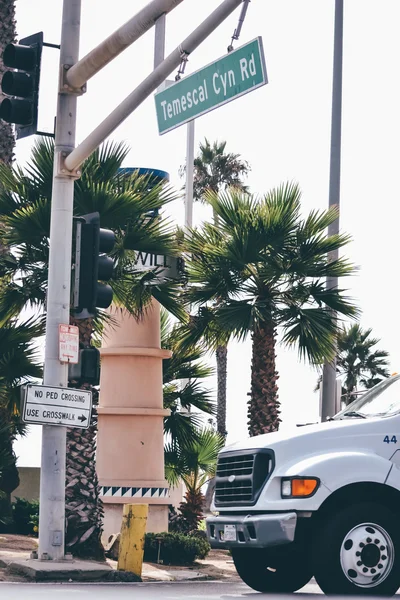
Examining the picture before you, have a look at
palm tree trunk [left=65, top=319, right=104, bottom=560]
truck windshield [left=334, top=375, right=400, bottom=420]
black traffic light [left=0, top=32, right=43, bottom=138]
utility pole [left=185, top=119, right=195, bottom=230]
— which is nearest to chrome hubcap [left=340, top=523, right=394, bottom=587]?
truck windshield [left=334, top=375, right=400, bottom=420]

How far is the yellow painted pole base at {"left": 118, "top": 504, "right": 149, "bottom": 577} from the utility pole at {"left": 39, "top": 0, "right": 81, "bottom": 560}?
92 centimetres

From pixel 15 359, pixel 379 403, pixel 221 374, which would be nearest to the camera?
pixel 379 403

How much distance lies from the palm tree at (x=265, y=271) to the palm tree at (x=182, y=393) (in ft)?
8.13

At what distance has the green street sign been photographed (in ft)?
38.6

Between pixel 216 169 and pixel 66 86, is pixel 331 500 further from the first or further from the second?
pixel 216 169

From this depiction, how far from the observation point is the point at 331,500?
10656 mm

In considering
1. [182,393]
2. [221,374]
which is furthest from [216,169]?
[182,393]

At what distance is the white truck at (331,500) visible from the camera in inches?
409

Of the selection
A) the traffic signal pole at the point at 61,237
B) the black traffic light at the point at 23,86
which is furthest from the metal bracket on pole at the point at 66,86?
the black traffic light at the point at 23,86

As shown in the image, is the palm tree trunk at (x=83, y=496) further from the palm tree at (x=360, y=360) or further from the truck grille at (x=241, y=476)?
the palm tree at (x=360, y=360)

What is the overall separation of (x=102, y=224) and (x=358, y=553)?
9.49 m

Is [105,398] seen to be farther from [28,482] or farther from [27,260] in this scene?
[28,482]

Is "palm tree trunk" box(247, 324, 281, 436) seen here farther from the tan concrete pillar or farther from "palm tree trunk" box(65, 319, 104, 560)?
"palm tree trunk" box(65, 319, 104, 560)

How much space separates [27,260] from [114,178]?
207 cm
